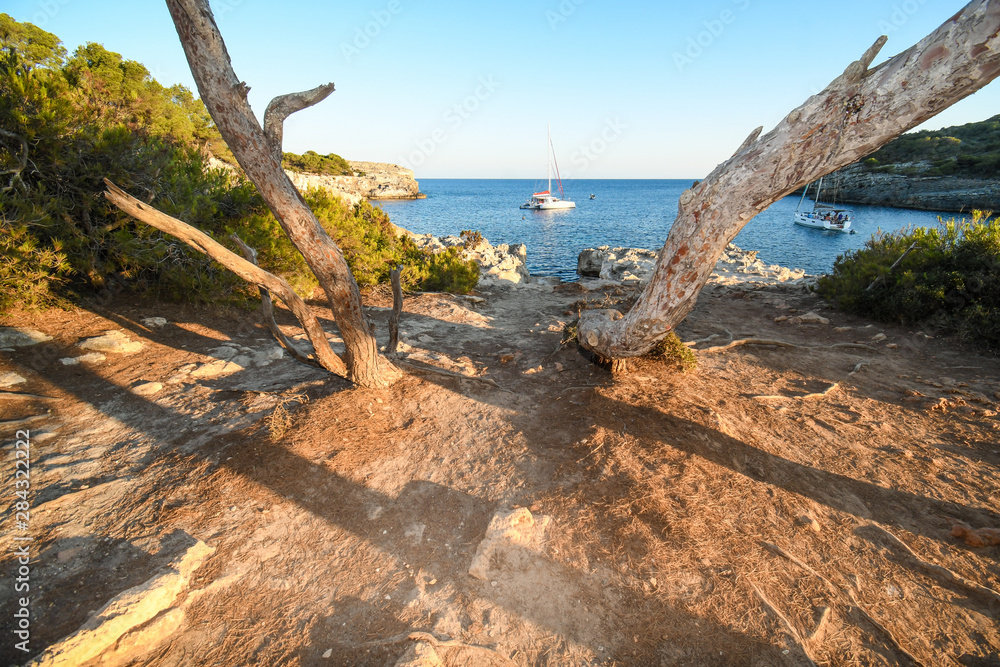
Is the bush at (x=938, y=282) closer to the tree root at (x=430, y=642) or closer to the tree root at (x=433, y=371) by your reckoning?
the tree root at (x=433, y=371)

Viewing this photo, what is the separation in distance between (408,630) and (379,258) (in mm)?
9889

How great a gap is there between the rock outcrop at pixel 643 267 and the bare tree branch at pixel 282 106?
15.2 meters

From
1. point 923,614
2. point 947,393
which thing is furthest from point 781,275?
point 923,614

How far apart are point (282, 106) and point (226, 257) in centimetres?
170

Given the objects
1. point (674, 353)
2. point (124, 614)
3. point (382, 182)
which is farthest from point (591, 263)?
point (382, 182)

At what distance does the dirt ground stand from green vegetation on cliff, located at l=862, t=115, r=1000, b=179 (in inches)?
2942

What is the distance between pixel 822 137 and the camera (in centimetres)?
358

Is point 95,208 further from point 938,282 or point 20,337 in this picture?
point 938,282

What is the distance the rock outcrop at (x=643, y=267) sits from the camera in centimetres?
1930

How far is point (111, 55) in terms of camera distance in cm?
1636

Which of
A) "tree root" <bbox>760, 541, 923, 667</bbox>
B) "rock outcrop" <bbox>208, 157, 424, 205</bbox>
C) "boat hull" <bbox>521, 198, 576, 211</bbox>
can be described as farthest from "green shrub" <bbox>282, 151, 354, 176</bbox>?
"tree root" <bbox>760, 541, 923, 667</bbox>

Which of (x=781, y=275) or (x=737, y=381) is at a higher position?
(x=737, y=381)

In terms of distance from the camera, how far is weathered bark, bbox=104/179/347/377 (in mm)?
3928

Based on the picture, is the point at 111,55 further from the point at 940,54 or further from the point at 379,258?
the point at 940,54
